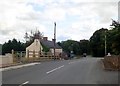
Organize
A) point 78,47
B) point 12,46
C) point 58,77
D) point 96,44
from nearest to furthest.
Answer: point 58,77 → point 12,46 → point 96,44 → point 78,47

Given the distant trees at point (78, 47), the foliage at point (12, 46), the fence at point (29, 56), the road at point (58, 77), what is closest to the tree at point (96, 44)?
the distant trees at point (78, 47)

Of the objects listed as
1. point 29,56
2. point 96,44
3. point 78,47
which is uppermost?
point 96,44

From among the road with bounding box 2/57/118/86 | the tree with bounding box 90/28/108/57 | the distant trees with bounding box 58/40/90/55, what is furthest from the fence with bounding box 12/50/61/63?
the distant trees with bounding box 58/40/90/55

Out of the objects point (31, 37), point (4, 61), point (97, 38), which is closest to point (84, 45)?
point (97, 38)

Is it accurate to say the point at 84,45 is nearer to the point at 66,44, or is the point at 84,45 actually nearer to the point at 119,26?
the point at 66,44

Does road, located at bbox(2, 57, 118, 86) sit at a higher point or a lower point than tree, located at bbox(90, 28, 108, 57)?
lower

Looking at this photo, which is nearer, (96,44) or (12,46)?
(12,46)

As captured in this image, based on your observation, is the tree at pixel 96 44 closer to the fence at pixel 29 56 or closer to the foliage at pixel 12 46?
the foliage at pixel 12 46

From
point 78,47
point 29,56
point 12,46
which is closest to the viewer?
point 29,56

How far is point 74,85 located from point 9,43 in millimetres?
108121

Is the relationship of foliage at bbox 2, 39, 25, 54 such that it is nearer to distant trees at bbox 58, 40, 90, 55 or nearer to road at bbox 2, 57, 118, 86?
distant trees at bbox 58, 40, 90, 55

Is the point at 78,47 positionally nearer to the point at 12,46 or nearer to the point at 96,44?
the point at 96,44

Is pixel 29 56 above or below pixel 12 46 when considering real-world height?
below

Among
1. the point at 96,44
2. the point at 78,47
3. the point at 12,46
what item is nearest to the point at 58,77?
the point at 12,46
